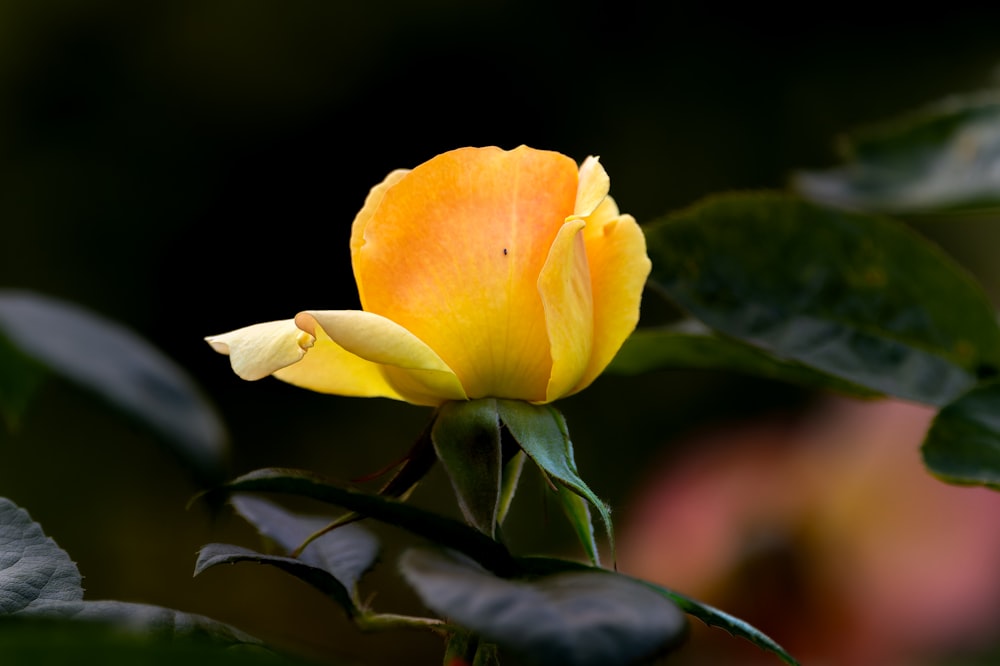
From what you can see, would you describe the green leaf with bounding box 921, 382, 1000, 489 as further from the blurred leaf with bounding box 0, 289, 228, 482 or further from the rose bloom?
the blurred leaf with bounding box 0, 289, 228, 482

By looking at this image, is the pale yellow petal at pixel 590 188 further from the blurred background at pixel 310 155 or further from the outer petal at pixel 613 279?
the blurred background at pixel 310 155

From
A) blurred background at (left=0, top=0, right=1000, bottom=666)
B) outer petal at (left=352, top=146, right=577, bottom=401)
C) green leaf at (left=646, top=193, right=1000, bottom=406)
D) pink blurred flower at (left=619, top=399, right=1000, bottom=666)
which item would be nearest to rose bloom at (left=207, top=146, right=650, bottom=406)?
outer petal at (left=352, top=146, right=577, bottom=401)

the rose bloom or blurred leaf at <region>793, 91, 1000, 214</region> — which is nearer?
the rose bloom

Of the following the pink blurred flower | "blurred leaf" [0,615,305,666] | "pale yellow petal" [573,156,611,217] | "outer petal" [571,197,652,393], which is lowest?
the pink blurred flower

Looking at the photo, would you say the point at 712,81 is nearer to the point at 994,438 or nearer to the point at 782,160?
the point at 782,160

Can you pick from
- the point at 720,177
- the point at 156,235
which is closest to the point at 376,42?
the point at 156,235

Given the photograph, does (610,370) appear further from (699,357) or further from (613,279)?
(613,279)
